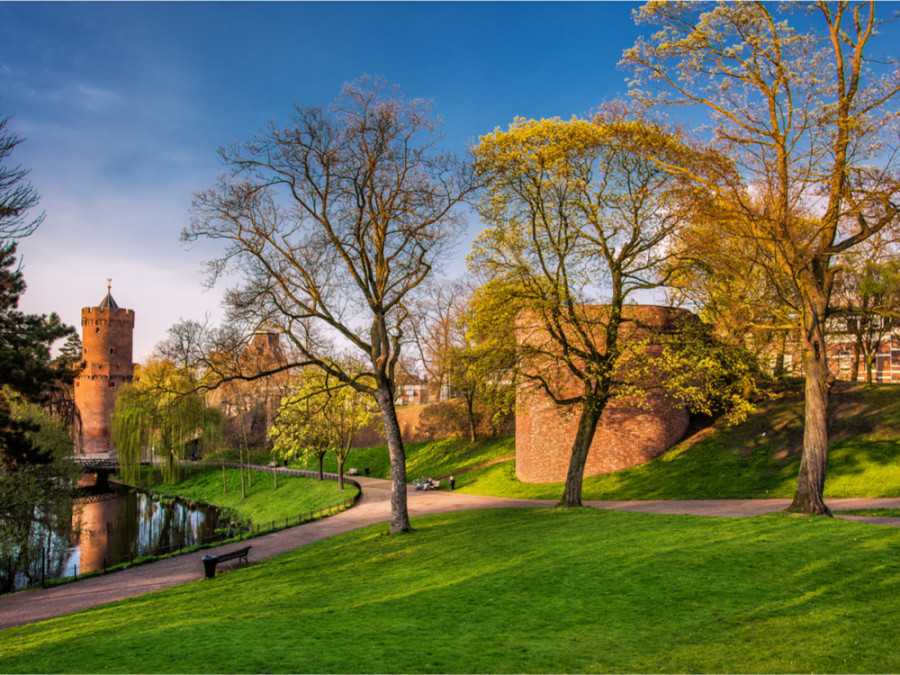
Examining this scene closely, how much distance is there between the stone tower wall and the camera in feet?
208

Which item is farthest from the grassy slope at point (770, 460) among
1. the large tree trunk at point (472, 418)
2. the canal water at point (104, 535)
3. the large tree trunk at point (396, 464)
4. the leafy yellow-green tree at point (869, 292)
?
the canal water at point (104, 535)

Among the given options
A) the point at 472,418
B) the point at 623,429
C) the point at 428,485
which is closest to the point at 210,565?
the point at 428,485

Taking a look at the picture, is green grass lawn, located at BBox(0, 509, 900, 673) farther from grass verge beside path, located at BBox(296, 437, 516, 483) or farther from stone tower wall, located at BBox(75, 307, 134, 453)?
stone tower wall, located at BBox(75, 307, 134, 453)

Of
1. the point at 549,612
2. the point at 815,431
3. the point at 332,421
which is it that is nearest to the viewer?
the point at 549,612

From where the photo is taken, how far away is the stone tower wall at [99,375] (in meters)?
63.4

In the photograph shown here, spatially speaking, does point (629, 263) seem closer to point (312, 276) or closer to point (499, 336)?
point (499, 336)

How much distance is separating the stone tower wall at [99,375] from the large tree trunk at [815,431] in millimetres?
65701

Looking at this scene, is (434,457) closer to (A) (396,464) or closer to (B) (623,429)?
(B) (623,429)

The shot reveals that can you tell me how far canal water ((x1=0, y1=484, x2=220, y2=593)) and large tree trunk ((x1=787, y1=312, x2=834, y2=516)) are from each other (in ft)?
65.7

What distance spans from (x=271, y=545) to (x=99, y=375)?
5501cm

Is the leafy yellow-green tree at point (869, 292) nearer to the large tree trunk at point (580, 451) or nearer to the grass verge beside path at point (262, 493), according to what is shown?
the large tree trunk at point (580, 451)

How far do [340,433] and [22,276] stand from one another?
57.8 feet

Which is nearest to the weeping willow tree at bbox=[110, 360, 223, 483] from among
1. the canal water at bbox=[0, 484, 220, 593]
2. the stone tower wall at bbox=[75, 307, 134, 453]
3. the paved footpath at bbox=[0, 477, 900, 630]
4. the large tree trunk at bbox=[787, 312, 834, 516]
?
the canal water at bbox=[0, 484, 220, 593]

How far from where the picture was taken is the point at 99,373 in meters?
63.4
